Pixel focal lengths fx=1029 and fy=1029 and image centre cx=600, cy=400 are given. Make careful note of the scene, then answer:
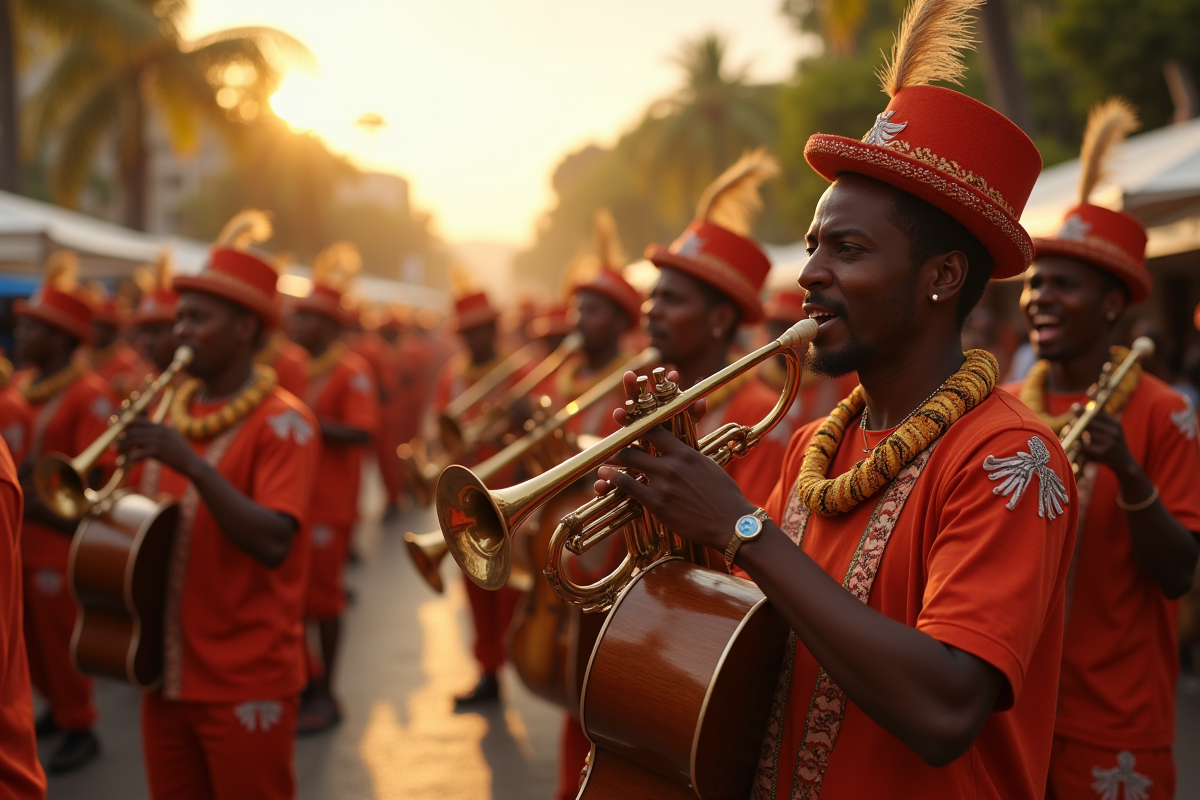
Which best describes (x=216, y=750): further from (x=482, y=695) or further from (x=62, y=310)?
(x=62, y=310)

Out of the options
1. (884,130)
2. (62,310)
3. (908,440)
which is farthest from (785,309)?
(908,440)

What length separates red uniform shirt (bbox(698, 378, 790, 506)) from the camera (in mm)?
3781

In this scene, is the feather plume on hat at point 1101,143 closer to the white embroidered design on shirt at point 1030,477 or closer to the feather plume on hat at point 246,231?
the white embroidered design on shirt at point 1030,477

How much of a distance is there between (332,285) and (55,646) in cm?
→ 402

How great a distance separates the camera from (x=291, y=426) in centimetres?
418

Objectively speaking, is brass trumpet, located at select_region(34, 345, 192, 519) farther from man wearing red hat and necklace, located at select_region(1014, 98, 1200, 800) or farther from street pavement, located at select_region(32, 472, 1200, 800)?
man wearing red hat and necklace, located at select_region(1014, 98, 1200, 800)

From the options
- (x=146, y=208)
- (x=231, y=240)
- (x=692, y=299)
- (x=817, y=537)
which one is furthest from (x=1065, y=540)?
(x=146, y=208)

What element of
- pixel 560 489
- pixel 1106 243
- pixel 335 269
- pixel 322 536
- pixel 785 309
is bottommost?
pixel 322 536

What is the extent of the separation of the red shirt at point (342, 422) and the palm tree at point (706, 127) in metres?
28.3

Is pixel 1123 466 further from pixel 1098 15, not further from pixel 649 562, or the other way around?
pixel 1098 15

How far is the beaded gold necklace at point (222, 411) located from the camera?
4180 mm

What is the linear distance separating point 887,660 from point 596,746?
31.0 inches

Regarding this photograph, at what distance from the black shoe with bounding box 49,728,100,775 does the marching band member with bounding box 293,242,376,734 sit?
45.4 inches

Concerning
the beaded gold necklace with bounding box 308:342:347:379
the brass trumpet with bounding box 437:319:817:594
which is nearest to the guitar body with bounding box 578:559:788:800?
the brass trumpet with bounding box 437:319:817:594
